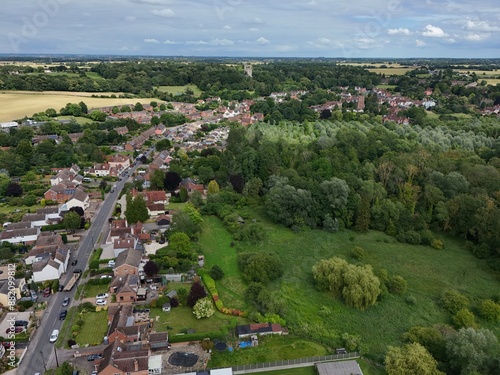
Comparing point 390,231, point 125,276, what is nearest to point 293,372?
point 125,276

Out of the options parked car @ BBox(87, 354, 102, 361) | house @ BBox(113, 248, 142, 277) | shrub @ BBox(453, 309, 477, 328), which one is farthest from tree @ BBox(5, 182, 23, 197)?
shrub @ BBox(453, 309, 477, 328)

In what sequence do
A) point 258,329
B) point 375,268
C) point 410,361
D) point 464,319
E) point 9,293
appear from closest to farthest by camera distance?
point 410,361
point 258,329
point 464,319
point 9,293
point 375,268

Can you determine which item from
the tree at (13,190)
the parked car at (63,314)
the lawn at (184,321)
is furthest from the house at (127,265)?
the tree at (13,190)

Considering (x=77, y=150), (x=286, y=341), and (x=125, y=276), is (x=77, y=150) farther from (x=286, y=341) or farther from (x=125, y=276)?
(x=286, y=341)

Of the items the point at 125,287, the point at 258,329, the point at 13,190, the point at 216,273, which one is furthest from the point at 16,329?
the point at 13,190

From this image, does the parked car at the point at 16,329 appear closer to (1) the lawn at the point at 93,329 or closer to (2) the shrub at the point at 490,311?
(1) the lawn at the point at 93,329

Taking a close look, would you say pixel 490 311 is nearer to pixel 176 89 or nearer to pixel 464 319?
pixel 464 319

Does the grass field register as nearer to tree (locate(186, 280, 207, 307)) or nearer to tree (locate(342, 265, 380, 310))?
tree (locate(186, 280, 207, 307))
